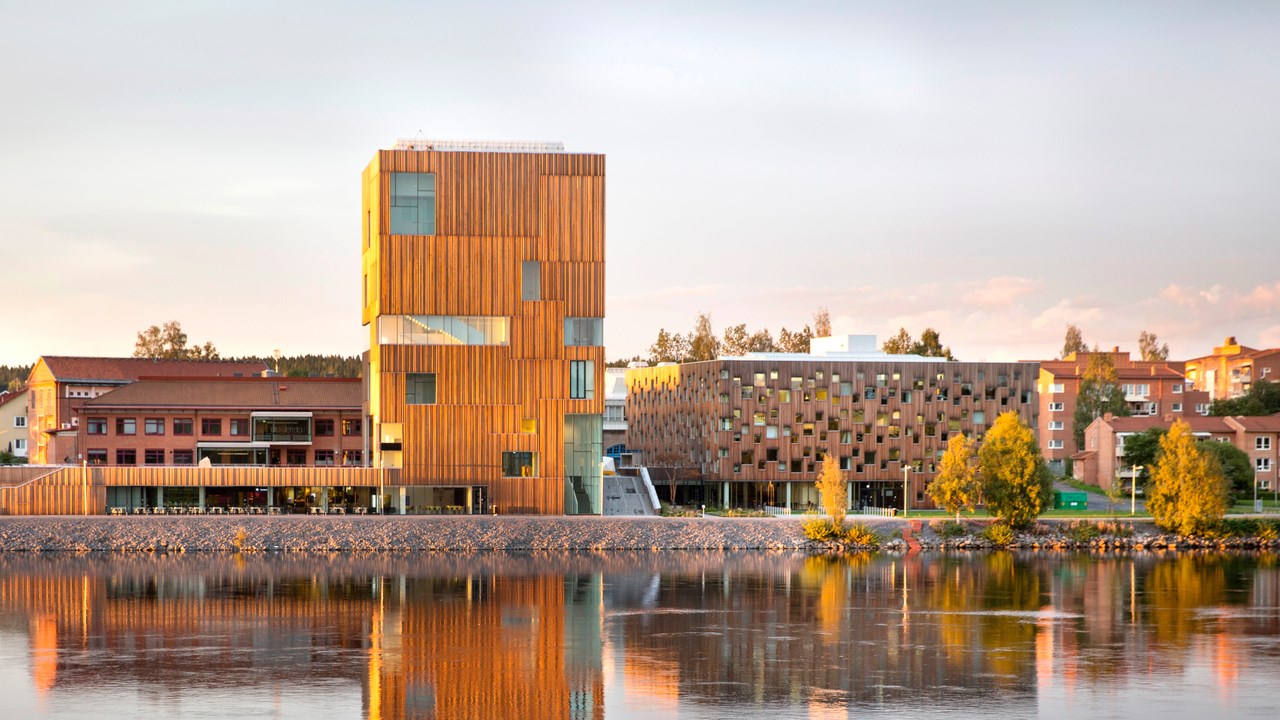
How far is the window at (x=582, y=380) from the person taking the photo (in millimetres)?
82562

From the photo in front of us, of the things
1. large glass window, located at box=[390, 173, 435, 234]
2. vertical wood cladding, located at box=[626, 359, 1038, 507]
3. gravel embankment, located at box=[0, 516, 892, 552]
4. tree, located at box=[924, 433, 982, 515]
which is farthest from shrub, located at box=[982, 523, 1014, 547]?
large glass window, located at box=[390, 173, 435, 234]

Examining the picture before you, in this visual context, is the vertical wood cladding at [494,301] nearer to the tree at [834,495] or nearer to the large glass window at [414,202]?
the large glass window at [414,202]

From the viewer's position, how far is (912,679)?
34688 millimetres

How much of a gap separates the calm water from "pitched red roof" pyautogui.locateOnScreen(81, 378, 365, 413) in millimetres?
28331

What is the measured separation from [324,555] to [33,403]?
53.6 metres

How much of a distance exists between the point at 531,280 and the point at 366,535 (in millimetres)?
17250

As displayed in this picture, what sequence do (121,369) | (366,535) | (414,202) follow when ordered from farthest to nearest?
(121,369) → (414,202) → (366,535)

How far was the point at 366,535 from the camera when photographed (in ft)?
250

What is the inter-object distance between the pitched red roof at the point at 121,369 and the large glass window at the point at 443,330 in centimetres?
3264

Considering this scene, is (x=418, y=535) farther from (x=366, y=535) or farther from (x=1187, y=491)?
(x=1187, y=491)

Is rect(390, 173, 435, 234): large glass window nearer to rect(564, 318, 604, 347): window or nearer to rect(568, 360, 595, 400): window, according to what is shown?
rect(564, 318, 604, 347): window

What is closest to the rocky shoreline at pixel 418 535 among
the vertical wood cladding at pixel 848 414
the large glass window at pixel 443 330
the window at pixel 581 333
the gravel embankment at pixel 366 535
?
the gravel embankment at pixel 366 535

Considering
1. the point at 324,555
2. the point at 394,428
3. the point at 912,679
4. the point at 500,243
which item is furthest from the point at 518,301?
the point at 912,679

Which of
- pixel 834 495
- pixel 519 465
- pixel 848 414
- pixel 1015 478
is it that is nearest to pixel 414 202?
pixel 519 465
